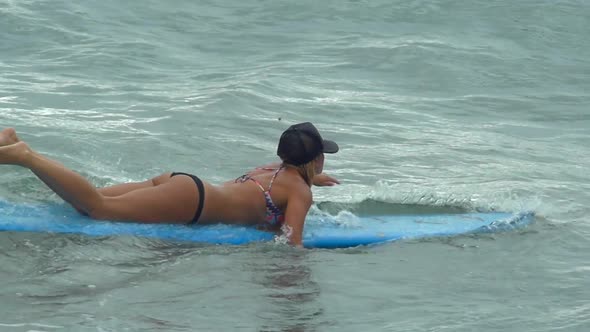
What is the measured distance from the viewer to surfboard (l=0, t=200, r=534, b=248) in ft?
21.2

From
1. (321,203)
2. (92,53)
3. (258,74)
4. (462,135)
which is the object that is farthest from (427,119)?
(92,53)

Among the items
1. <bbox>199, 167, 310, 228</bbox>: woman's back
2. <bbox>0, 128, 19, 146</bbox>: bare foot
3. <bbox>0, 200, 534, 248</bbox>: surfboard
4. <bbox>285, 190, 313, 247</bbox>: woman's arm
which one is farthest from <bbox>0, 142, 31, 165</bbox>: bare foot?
<bbox>285, 190, 313, 247</bbox>: woman's arm

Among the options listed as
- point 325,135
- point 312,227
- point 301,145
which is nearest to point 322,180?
point 312,227

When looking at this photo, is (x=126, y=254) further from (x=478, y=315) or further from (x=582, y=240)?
(x=582, y=240)

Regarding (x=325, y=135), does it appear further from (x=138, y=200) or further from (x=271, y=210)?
(x=138, y=200)

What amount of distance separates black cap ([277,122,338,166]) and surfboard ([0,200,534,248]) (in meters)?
0.57

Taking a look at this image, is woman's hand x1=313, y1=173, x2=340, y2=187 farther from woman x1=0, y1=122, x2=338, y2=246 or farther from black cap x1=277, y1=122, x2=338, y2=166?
black cap x1=277, y1=122, x2=338, y2=166

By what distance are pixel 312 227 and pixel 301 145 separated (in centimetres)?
75

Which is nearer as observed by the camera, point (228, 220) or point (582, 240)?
point (228, 220)

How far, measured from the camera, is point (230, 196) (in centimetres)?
689

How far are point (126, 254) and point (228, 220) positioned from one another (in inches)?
34.4

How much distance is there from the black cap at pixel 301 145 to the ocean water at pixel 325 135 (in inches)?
26.3

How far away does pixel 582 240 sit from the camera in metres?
7.56

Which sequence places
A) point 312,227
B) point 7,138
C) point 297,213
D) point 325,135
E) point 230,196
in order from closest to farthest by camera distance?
point 7,138
point 297,213
point 230,196
point 312,227
point 325,135
